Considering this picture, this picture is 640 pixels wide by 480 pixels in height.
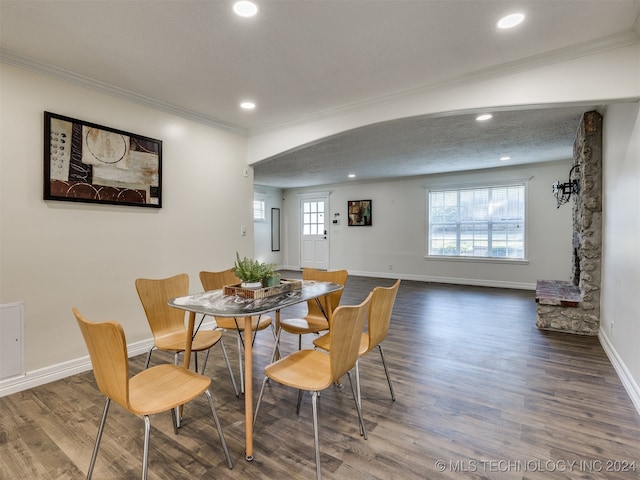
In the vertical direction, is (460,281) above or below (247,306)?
below

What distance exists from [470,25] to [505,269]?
5648 mm

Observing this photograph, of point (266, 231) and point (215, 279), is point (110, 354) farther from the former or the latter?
point (266, 231)

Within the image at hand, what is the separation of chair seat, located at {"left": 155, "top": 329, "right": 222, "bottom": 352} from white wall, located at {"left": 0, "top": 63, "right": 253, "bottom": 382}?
3.50ft

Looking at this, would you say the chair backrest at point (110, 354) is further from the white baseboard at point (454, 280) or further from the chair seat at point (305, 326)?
the white baseboard at point (454, 280)

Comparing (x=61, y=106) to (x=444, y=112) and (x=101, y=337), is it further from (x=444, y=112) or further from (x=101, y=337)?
(x=444, y=112)

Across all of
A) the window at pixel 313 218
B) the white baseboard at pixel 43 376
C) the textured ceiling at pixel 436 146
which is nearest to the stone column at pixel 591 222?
the textured ceiling at pixel 436 146

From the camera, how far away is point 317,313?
2914 millimetres

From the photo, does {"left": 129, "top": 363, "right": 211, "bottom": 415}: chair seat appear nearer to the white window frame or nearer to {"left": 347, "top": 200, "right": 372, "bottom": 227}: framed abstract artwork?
the white window frame

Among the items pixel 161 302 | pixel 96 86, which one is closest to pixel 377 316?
pixel 161 302

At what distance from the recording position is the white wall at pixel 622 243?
234 cm

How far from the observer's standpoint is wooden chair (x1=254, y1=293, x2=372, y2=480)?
1518 millimetres

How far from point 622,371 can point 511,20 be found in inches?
108

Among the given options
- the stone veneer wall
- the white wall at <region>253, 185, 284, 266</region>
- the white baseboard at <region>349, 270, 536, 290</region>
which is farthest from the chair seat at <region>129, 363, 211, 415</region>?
the white wall at <region>253, 185, 284, 266</region>

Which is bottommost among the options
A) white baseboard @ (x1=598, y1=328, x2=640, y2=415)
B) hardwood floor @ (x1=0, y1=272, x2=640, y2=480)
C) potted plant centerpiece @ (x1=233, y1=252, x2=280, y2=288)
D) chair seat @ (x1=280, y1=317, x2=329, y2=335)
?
hardwood floor @ (x1=0, y1=272, x2=640, y2=480)
